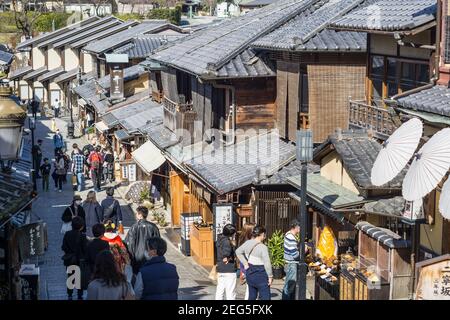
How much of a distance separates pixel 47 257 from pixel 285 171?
6405 millimetres

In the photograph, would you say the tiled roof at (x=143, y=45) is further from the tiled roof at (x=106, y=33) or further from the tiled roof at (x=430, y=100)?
the tiled roof at (x=430, y=100)

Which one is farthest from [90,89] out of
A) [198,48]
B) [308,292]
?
[308,292]

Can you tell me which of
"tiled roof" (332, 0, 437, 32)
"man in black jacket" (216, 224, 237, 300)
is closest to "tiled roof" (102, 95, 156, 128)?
"tiled roof" (332, 0, 437, 32)

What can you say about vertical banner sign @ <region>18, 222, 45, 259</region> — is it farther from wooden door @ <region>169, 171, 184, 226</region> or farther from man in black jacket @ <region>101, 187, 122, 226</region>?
wooden door @ <region>169, 171, 184, 226</region>

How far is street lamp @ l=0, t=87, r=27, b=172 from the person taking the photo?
10453 mm

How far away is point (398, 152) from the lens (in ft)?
43.3

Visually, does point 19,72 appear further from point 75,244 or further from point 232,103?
point 75,244

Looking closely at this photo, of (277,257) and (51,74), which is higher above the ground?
(277,257)

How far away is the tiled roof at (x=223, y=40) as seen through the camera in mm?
23125

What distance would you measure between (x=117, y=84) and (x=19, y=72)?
2731cm

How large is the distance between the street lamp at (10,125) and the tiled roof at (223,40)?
11834 millimetres

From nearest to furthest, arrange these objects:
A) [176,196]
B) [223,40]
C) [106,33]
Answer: [223,40] → [176,196] → [106,33]

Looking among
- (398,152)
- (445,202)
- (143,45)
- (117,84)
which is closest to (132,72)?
(117,84)

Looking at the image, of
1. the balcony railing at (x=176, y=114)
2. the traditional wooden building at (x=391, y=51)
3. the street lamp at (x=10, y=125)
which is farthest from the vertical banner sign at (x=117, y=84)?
the street lamp at (x=10, y=125)
